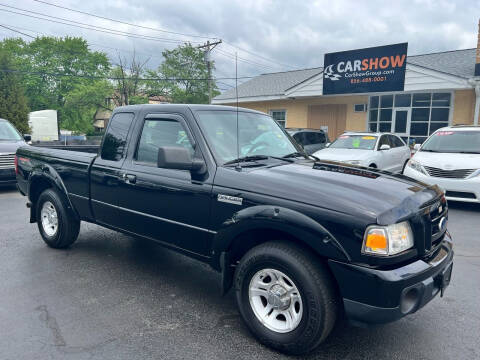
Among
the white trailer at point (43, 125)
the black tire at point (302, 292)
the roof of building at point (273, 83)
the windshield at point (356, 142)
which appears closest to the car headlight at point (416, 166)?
the windshield at point (356, 142)

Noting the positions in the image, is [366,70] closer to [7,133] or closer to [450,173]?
[450,173]

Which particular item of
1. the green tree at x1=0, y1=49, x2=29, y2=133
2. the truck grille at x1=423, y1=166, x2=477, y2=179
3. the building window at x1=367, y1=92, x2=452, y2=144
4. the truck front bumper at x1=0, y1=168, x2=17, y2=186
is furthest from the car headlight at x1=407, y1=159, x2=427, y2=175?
the green tree at x1=0, y1=49, x2=29, y2=133

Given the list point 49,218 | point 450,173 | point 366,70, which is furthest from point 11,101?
point 450,173

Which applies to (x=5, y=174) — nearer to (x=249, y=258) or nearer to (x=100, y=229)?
(x=100, y=229)

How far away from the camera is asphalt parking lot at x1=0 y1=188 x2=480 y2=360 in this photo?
2.77 m

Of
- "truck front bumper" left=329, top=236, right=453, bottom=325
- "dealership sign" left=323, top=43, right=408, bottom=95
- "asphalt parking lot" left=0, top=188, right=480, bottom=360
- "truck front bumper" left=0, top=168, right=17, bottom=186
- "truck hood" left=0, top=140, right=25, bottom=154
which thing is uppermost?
"dealership sign" left=323, top=43, right=408, bottom=95

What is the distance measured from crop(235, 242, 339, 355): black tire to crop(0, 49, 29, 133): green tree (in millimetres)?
23544

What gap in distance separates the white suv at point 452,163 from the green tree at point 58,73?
3846 cm

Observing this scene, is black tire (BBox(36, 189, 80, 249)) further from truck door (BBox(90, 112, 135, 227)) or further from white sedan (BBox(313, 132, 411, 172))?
white sedan (BBox(313, 132, 411, 172))

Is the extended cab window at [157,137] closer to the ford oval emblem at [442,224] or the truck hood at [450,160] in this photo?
the ford oval emblem at [442,224]

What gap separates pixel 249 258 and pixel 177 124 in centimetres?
148

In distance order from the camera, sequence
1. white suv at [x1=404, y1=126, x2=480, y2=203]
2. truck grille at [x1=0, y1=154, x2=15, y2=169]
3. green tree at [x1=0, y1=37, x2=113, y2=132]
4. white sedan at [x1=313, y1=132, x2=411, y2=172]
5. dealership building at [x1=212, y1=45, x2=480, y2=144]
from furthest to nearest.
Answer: green tree at [x1=0, y1=37, x2=113, y2=132]
dealership building at [x1=212, y1=45, x2=480, y2=144]
white sedan at [x1=313, y1=132, x2=411, y2=172]
truck grille at [x1=0, y1=154, x2=15, y2=169]
white suv at [x1=404, y1=126, x2=480, y2=203]

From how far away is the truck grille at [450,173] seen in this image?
285 inches

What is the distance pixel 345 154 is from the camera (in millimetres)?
10102
